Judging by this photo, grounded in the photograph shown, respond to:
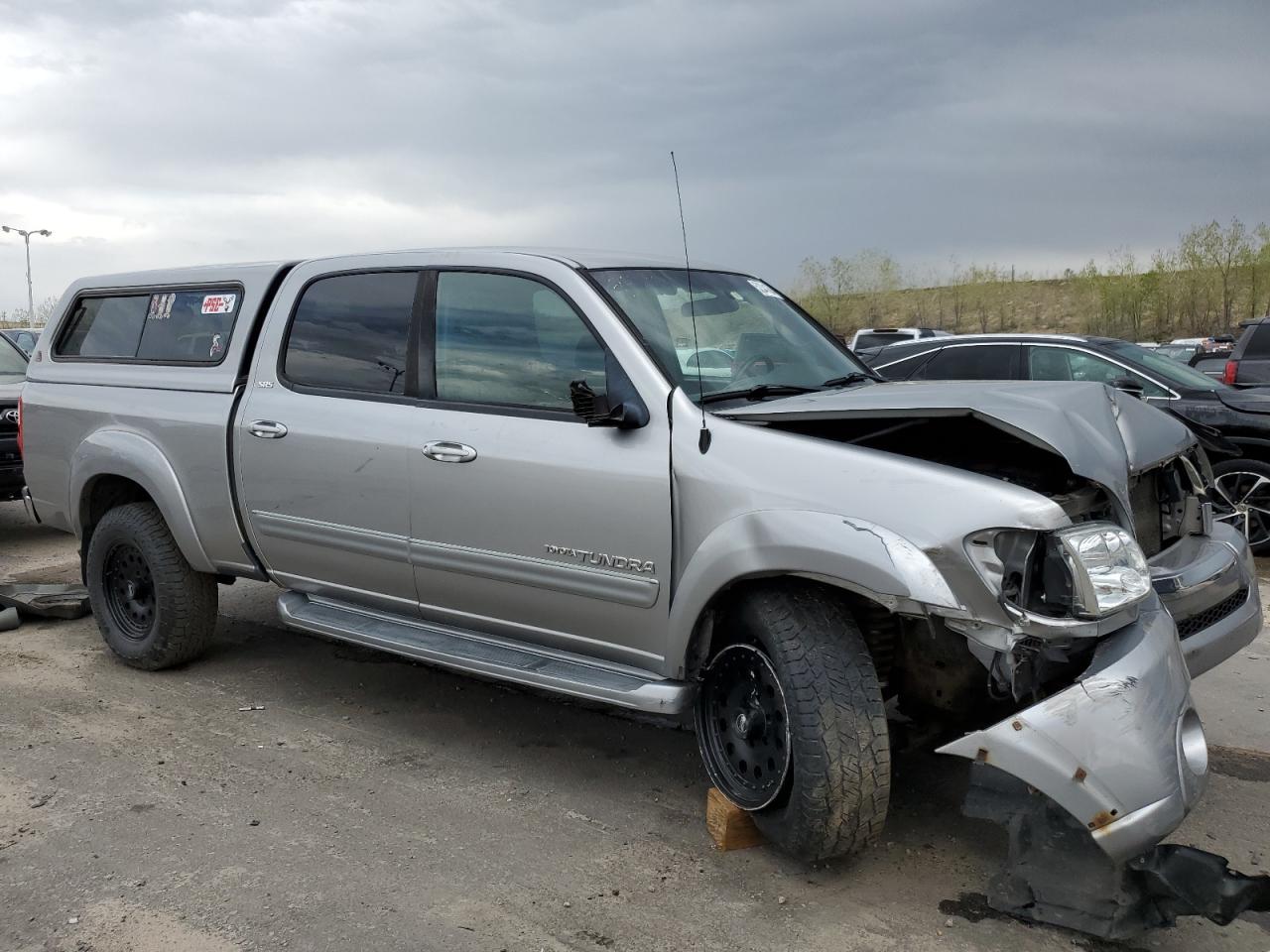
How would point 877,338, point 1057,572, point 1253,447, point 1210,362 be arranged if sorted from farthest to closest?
point 877,338, point 1210,362, point 1253,447, point 1057,572

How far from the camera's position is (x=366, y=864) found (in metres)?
3.54

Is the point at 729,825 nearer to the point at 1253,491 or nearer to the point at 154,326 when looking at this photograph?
the point at 154,326

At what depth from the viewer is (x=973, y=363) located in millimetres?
9531

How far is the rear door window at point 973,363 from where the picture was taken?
9414mm

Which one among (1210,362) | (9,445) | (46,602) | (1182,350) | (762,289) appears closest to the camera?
(762,289)

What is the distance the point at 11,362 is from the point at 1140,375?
30.7 ft

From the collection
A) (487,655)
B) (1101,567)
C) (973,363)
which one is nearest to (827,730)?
(1101,567)

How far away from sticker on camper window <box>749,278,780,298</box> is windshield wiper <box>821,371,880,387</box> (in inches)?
21.2

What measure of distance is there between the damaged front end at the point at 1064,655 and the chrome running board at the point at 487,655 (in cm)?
78

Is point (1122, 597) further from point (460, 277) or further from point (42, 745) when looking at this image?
point (42, 745)

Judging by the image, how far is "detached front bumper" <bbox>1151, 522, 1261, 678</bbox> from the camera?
358cm

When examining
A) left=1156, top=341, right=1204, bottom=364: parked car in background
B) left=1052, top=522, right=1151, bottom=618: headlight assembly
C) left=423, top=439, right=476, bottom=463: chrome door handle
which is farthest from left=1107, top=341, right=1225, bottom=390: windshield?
left=1156, top=341, right=1204, bottom=364: parked car in background

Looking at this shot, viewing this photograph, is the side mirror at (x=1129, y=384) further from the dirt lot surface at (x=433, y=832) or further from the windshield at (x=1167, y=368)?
the dirt lot surface at (x=433, y=832)

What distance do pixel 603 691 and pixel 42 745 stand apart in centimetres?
246
